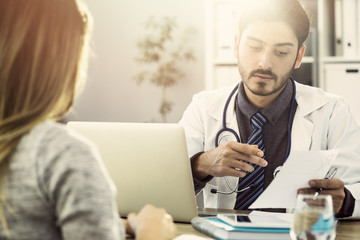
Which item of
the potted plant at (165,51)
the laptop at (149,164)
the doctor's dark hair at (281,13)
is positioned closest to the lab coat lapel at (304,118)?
the doctor's dark hair at (281,13)

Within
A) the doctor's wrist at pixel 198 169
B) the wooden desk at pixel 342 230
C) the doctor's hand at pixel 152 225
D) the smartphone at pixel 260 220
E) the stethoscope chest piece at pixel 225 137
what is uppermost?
the stethoscope chest piece at pixel 225 137

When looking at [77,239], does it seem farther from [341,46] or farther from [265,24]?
[341,46]

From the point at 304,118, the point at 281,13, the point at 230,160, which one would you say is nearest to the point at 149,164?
the point at 230,160

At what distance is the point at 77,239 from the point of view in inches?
29.2

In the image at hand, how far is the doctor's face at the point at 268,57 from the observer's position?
77.7 inches

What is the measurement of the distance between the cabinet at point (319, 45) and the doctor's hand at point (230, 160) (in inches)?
69.4

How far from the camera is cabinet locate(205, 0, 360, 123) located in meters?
3.29

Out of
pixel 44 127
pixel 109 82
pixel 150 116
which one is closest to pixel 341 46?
pixel 150 116

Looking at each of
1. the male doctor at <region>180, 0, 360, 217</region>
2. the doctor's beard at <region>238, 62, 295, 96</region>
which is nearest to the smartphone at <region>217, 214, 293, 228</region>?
the male doctor at <region>180, 0, 360, 217</region>

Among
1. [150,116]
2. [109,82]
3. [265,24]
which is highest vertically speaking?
[265,24]

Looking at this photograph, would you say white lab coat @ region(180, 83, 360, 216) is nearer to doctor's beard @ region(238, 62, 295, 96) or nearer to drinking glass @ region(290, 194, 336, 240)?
doctor's beard @ region(238, 62, 295, 96)

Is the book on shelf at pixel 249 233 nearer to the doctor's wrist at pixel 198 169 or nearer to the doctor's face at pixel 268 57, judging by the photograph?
the doctor's wrist at pixel 198 169

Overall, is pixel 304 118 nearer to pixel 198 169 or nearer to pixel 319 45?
pixel 198 169

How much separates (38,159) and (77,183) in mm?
71
